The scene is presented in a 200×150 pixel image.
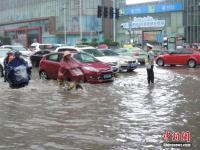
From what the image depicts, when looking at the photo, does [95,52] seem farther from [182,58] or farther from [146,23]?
[146,23]

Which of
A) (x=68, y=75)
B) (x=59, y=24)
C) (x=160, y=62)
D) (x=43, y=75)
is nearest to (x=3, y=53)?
(x=43, y=75)

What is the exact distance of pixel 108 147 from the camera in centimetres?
818

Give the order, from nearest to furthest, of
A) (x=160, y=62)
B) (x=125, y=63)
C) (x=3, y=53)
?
(x=125, y=63), (x=3, y=53), (x=160, y=62)

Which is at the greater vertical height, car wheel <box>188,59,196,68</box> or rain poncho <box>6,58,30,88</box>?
rain poncho <box>6,58,30,88</box>

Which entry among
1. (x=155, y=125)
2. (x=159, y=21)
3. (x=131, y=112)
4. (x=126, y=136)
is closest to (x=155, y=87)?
(x=131, y=112)

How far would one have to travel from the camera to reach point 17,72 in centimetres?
1681

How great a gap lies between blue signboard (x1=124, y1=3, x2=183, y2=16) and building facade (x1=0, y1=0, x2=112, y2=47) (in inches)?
243

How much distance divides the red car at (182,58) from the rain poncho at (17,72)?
18.1 m

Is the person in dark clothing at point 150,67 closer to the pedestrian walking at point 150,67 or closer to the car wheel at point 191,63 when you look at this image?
the pedestrian walking at point 150,67

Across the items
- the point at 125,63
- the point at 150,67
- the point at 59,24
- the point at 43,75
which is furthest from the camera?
the point at 59,24

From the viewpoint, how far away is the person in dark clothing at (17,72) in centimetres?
1670

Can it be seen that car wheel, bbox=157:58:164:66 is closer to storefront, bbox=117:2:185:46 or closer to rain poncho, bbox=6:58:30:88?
rain poncho, bbox=6:58:30:88

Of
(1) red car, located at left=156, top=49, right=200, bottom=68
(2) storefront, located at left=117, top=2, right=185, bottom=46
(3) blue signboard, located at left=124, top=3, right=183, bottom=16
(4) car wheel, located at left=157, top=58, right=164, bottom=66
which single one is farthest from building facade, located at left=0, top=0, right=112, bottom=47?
(1) red car, located at left=156, top=49, right=200, bottom=68

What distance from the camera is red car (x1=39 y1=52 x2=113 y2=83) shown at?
19578 millimetres
